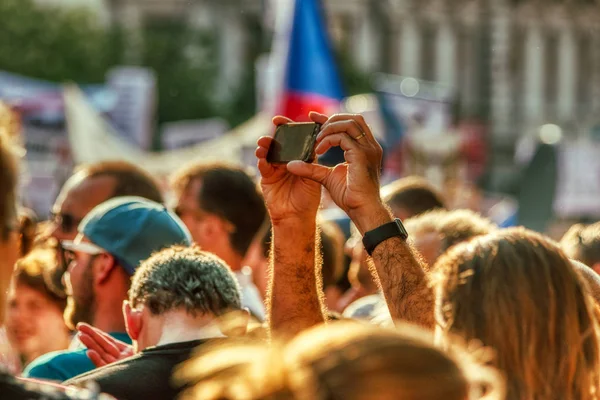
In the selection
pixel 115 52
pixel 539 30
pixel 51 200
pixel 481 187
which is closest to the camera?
pixel 51 200

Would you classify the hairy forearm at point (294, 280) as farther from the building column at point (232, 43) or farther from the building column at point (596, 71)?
the building column at point (596, 71)

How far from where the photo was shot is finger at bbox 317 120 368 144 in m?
3.53

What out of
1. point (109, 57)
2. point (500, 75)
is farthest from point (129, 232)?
point (500, 75)

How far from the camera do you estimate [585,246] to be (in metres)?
5.40

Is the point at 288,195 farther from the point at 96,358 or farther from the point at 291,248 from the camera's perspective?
the point at 96,358

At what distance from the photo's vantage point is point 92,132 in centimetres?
1362

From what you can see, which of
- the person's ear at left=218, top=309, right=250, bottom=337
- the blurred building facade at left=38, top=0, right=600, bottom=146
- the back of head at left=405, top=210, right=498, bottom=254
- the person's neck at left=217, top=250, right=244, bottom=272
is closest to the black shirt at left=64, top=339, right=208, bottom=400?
the person's ear at left=218, top=309, right=250, bottom=337

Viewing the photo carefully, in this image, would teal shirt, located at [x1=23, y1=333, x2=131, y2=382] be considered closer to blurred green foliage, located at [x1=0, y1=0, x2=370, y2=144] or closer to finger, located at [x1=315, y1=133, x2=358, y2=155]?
finger, located at [x1=315, y1=133, x2=358, y2=155]

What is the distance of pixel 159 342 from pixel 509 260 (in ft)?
3.35

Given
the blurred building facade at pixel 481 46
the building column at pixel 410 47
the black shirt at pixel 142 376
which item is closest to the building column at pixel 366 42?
the blurred building facade at pixel 481 46

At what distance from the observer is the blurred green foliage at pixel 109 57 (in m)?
42.6

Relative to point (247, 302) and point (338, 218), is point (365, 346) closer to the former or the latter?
point (247, 302)

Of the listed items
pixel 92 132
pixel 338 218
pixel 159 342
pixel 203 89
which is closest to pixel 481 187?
pixel 203 89

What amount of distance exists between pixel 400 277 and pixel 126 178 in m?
2.32
